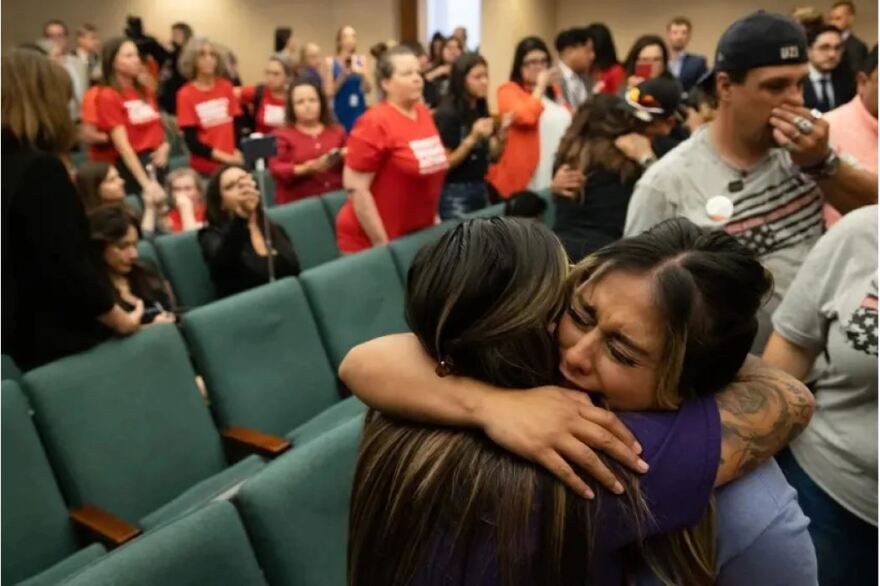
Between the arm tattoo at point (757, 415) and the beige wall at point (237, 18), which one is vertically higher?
the beige wall at point (237, 18)

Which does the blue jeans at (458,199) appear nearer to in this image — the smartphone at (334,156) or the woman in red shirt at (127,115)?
the smartphone at (334,156)

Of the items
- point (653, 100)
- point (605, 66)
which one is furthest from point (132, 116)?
point (605, 66)

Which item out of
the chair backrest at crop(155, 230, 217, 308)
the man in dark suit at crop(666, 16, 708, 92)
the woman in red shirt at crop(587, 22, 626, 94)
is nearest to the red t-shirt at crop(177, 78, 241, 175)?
the chair backrest at crop(155, 230, 217, 308)

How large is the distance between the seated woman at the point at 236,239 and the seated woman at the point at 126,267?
259 millimetres

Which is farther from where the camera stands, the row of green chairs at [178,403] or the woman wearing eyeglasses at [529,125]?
the woman wearing eyeglasses at [529,125]

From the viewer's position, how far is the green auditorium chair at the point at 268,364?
2.24m

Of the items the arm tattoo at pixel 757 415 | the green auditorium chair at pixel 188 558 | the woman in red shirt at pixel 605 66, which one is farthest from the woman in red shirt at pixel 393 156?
the woman in red shirt at pixel 605 66

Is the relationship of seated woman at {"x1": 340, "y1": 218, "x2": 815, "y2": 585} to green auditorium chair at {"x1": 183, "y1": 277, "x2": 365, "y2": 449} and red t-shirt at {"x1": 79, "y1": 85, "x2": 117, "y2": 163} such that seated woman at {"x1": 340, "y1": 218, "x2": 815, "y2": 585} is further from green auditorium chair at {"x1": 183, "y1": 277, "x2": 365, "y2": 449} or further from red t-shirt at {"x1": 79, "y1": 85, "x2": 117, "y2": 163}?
red t-shirt at {"x1": 79, "y1": 85, "x2": 117, "y2": 163}

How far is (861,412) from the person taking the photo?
1.25 metres

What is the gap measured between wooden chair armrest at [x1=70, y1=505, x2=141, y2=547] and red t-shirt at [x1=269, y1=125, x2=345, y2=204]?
250cm

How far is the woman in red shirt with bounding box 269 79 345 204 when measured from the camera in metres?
4.04

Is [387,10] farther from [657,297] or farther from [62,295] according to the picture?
[657,297]

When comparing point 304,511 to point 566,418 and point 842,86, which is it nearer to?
point 566,418

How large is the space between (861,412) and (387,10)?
31.5 feet
